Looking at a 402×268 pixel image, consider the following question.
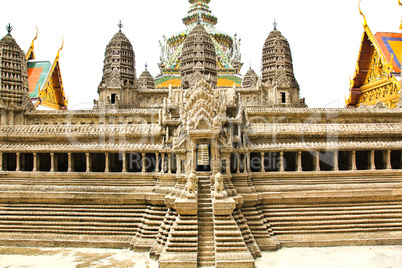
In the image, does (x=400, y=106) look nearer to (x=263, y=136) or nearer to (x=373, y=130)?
(x=373, y=130)

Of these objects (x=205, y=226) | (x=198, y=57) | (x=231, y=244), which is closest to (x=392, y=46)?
(x=198, y=57)

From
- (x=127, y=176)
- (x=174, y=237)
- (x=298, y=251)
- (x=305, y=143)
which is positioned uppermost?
(x=305, y=143)

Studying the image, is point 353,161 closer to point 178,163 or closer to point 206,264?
point 178,163

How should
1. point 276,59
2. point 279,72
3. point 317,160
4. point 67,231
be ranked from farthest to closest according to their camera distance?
point 276,59, point 279,72, point 317,160, point 67,231

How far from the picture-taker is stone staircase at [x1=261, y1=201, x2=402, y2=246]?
1225 centimetres

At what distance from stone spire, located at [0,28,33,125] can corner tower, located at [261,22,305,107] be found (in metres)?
22.5

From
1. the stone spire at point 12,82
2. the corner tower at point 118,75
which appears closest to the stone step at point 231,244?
the stone spire at point 12,82

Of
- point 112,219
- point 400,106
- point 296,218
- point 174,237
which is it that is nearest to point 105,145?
point 112,219

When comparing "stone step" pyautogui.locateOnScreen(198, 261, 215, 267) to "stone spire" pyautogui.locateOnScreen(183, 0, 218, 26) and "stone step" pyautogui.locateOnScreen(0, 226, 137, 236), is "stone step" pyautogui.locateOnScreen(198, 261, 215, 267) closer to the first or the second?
"stone step" pyautogui.locateOnScreen(0, 226, 137, 236)

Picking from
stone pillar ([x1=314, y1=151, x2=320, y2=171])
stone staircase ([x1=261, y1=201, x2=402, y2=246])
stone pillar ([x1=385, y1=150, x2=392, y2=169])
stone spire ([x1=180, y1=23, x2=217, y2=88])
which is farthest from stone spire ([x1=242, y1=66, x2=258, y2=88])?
stone staircase ([x1=261, y1=201, x2=402, y2=246])

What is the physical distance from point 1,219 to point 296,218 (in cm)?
1092

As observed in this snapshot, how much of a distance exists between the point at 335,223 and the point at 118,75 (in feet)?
94.6

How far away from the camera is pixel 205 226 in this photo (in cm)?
1121

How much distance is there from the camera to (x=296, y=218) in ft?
42.1
